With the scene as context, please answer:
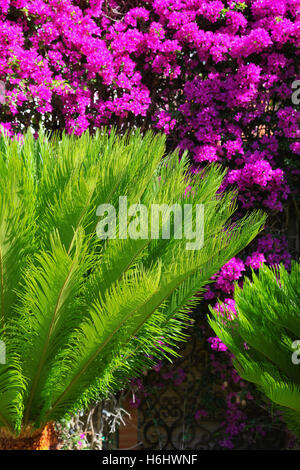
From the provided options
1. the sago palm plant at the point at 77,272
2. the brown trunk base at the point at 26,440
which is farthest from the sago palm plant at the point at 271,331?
the brown trunk base at the point at 26,440

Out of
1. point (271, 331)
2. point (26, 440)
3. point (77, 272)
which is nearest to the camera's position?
point (77, 272)

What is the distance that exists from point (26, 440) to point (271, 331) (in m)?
2.12

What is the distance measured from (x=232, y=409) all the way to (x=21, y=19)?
508 cm

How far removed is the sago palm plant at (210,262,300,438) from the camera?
14.2ft

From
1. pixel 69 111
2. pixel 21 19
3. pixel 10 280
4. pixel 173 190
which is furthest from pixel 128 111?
pixel 10 280

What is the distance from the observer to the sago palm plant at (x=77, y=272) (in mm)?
3203

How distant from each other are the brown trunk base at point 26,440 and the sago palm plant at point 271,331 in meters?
1.70

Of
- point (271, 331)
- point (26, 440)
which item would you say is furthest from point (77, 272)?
point (271, 331)

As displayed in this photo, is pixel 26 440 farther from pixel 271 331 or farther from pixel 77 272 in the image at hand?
pixel 271 331

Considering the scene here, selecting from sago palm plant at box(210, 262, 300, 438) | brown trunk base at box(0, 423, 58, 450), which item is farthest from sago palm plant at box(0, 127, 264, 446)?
sago palm plant at box(210, 262, 300, 438)

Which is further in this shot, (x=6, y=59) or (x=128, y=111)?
(x=128, y=111)

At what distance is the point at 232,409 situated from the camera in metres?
6.34

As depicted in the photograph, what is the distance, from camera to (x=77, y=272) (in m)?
3.16

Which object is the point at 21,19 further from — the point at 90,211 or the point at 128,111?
the point at 90,211
